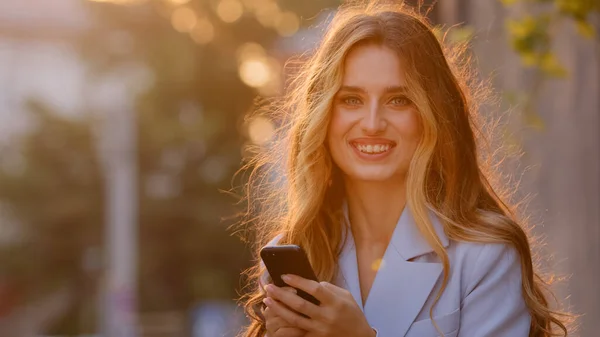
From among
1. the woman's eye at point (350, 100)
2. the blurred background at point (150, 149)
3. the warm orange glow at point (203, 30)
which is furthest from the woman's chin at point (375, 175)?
the warm orange glow at point (203, 30)

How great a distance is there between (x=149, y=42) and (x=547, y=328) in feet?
62.6

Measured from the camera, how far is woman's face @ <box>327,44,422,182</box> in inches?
140

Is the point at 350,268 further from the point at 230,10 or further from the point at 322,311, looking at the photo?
the point at 230,10

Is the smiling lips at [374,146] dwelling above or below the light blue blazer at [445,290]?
above

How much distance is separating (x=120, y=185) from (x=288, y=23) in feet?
51.0

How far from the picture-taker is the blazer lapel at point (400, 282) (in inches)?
137

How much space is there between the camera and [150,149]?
27.1m

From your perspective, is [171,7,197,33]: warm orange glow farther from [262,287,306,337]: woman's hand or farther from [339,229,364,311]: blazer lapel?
[262,287,306,337]: woman's hand

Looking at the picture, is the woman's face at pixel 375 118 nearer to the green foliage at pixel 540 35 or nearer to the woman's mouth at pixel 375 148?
the woman's mouth at pixel 375 148

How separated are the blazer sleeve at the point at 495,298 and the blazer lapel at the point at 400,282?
130 mm

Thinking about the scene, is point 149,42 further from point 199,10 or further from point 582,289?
point 582,289

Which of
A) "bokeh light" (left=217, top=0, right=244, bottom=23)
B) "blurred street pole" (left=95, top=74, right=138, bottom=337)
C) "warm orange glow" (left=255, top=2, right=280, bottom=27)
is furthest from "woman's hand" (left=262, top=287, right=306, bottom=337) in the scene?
"blurred street pole" (left=95, top=74, right=138, bottom=337)

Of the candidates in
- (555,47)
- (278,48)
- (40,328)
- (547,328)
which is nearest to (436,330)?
(547,328)

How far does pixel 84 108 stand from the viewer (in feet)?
91.7
